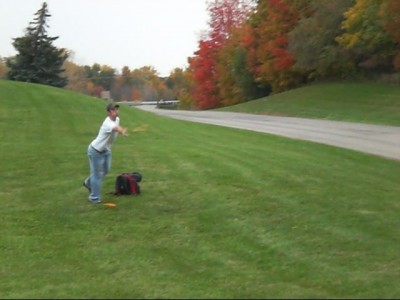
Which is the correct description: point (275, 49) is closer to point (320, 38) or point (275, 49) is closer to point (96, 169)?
point (320, 38)

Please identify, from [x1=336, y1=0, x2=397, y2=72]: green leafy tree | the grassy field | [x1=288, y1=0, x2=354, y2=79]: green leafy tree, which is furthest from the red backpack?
[x1=288, y1=0, x2=354, y2=79]: green leafy tree

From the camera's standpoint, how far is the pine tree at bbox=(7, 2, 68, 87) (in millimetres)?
56438

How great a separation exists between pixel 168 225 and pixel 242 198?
7.28 ft

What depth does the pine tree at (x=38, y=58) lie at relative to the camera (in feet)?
185

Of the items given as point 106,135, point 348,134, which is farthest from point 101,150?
point 348,134

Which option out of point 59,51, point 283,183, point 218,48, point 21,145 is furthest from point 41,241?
point 218,48

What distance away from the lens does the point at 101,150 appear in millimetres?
12477

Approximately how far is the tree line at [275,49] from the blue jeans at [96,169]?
29503 mm

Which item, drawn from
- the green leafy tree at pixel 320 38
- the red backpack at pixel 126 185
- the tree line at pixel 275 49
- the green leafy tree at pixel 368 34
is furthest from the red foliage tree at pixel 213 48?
the red backpack at pixel 126 185

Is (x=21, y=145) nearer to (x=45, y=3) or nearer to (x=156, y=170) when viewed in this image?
(x=156, y=170)

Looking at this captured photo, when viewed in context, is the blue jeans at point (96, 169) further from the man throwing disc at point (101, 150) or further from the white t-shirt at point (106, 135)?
the white t-shirt at point (106, 135)

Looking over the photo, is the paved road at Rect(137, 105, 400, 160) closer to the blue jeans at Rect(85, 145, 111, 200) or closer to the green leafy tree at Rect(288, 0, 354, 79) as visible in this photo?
the blue jeans at Rect(85, 145, 111, 200)

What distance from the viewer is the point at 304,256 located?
29.6ft

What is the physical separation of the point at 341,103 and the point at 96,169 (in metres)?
34.4
